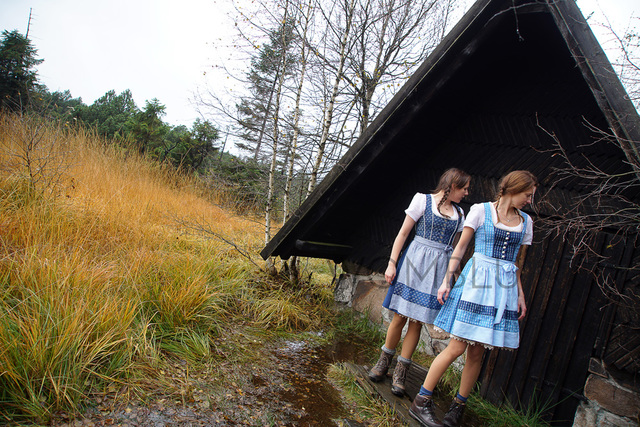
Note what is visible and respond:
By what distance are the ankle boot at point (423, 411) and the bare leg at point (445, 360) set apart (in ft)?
0.33

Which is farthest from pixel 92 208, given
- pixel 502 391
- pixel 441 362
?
pixel 502 391

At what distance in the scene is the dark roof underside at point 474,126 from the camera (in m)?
3.24

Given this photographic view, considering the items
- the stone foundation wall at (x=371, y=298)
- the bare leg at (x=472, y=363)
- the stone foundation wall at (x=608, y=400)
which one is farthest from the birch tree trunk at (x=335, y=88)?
the stone foundation wall at (x=608, y=400)

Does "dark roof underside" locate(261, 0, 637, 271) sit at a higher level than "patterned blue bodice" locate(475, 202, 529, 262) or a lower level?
higher

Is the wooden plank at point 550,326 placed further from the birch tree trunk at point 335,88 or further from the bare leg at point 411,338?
the birch tree trunk at point 335,88

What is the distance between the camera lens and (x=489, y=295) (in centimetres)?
246

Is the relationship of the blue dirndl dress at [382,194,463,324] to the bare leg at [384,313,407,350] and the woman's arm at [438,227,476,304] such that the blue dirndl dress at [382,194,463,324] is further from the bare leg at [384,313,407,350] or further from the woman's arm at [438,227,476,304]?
the woman's arm at [438,227,476,304]

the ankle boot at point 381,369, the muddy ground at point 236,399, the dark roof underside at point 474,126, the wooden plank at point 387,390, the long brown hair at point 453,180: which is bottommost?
the muddy ground at point 236,399

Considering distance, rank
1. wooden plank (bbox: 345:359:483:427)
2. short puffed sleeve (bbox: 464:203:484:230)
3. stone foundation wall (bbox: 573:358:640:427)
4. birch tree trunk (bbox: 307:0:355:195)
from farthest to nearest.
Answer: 1. birch tree trunk (bbox: 307:0:355:195)
2. wooden plank (bbox: 345:359:483:427)
3. short puffed sleeve (bbox: 464:203:484:230)
4. stone foundation wall (bbox: 573:358:640:427)

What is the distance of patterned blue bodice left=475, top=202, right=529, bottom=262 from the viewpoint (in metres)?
2.56

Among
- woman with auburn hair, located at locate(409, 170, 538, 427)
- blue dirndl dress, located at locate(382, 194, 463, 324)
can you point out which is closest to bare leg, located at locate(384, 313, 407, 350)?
blue dirndl dress, located at locate(382, 194, 463, 324)

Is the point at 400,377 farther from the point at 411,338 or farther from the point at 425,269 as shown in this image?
the point at 425,269

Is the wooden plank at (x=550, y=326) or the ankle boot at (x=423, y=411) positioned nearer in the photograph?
the ankle boot at (x=423, y=411)

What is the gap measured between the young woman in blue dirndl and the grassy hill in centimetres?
162
